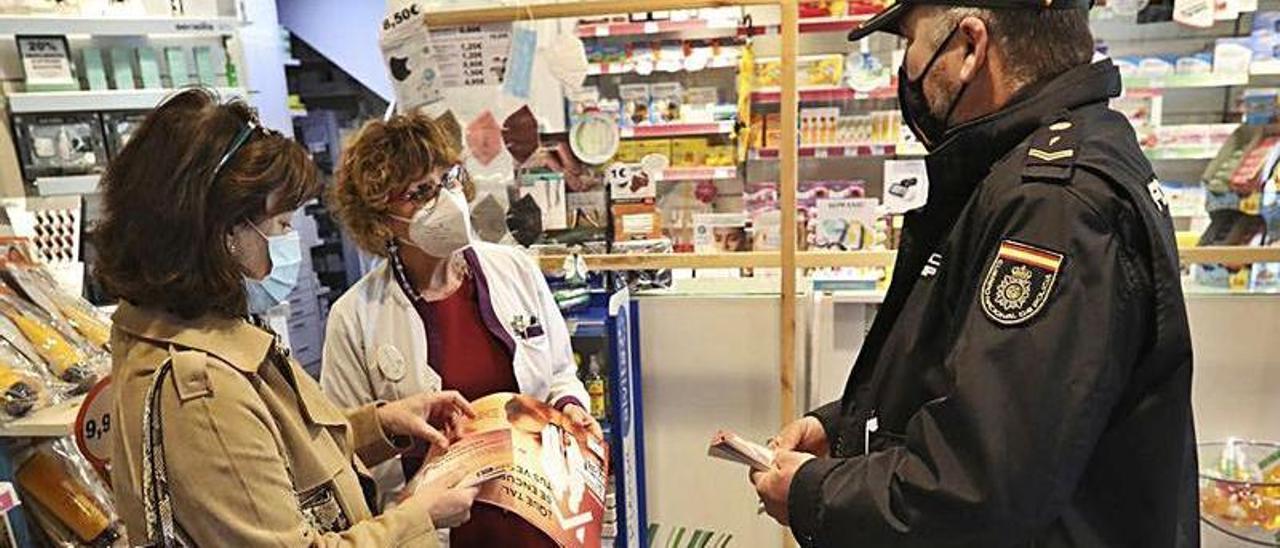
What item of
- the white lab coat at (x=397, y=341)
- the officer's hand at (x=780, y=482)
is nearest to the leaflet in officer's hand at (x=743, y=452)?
the officer's hand at (x=780, y=482)

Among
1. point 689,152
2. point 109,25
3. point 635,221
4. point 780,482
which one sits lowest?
point 780,482

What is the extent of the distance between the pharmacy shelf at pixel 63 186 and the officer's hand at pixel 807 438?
9.16ft

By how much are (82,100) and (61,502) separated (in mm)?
1629

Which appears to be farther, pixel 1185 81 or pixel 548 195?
pixel 1185 81

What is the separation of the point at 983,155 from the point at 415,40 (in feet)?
6.57

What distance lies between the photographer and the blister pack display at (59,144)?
3062 millimetres

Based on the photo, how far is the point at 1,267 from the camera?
2.33 metres

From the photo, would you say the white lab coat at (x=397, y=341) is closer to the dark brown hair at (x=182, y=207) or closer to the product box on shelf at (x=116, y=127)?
the dark brown hair at (x=182, y=207)

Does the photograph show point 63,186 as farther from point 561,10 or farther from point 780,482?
point 780,482

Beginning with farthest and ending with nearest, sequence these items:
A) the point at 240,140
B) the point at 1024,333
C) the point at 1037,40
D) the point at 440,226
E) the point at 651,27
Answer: the point at 651,27, the point at 440,226, the point at 240,140, the point at 1037,40, the point at 1024,333

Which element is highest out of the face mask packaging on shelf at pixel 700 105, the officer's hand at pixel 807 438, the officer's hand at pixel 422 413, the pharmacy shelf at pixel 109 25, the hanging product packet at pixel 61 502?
the pharmacy shelf at pixel 109 25

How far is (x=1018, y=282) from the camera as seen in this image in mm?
1038

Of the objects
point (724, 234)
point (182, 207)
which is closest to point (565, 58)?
point (724, 234)

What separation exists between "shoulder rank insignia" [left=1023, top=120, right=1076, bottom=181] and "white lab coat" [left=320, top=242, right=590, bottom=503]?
131cm
